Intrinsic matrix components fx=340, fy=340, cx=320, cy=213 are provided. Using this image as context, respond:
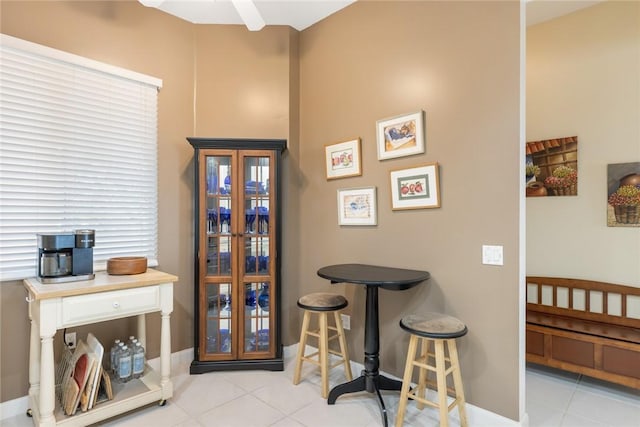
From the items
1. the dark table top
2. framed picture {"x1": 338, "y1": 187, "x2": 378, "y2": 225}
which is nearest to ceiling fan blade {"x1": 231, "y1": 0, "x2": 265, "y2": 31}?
framed picture {"x1": 338, "y1": 187, "x2": 378, "y2": 225}

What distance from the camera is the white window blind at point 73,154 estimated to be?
7.16ft

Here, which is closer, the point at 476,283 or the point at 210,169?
the point at 476,283

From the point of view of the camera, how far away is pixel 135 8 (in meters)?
2.74

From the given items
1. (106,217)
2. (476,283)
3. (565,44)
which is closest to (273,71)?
(106,217)

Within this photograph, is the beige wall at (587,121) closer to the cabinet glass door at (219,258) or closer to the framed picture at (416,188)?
the framed picture at (416,188)

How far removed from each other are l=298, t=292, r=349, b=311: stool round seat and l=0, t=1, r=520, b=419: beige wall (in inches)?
14.0

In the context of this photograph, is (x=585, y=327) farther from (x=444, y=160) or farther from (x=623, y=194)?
(x=444, y=160)

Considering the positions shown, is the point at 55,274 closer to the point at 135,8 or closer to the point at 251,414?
the point at 251,414

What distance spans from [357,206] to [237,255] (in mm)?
1084

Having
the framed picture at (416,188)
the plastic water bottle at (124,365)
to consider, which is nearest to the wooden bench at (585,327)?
the framed picture at (416,188)

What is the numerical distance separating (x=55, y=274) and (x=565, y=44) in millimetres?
4433

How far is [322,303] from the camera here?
244 cm

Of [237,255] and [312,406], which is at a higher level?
[237,255]

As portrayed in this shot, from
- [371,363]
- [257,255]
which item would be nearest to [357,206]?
[257,255]
